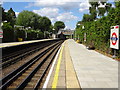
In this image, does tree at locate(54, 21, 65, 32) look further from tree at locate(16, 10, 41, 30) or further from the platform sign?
the platform sign

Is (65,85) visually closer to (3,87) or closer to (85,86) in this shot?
(85,86)

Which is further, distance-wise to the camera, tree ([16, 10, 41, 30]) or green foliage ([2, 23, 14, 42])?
tree ([16, 10, 41, 30])

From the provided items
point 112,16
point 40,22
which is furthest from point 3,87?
point 40,22

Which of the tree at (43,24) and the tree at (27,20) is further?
the tree at (43,24)

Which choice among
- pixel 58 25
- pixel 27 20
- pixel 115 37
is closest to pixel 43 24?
pixel 27 20

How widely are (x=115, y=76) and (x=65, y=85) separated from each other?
8.66ft

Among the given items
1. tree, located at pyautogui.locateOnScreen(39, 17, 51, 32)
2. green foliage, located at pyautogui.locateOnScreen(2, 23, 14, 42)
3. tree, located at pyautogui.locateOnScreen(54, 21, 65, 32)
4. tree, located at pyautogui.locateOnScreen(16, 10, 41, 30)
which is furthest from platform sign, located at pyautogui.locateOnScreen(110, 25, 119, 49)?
tree, located at pyautogui.locateOnScreen(54, 21, 65, 32)

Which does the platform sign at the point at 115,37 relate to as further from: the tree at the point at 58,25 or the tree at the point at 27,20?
the tree at the point at 58,25

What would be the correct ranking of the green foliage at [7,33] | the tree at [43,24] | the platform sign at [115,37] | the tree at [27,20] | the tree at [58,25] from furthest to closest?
Answer: 1. the tree at [58,25]
2. the tree at [43,24]
3. the tree at [27,20]
4. the green foliage at [7,33]
5. the platform sign at [115,37]

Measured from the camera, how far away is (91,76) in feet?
28.7

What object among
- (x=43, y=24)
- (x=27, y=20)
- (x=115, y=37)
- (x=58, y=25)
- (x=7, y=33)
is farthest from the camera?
(x=58, y=25)

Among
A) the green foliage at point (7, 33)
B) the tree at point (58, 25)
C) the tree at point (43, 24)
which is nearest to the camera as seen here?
the green foliage at point (7, 33)

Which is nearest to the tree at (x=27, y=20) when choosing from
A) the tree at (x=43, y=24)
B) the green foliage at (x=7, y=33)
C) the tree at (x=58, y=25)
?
the tree at (x=43, y=24)

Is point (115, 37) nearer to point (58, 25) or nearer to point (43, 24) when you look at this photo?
point (43, 24)
